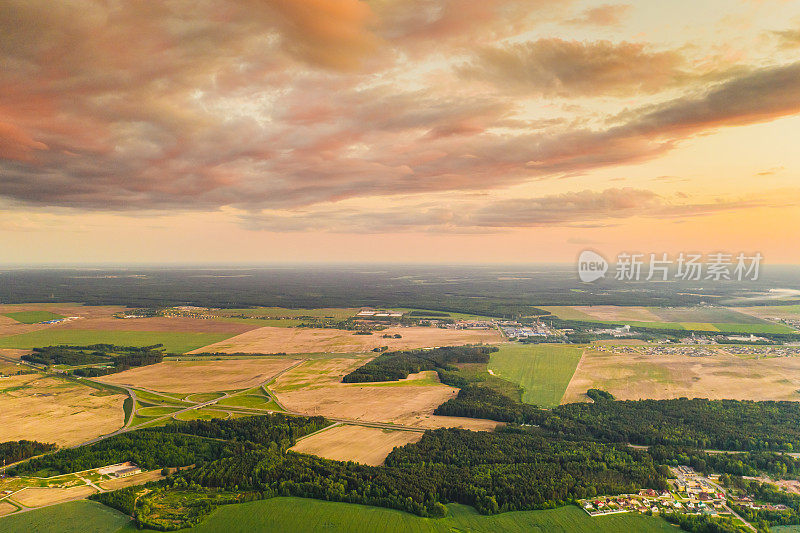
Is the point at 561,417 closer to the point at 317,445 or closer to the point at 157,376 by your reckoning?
the point at 317,445

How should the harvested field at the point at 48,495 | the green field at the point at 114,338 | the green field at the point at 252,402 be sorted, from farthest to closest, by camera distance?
the green field at the point at 114,338 < the green field at the point at 252,402 < the harvested field at the point at 48,495

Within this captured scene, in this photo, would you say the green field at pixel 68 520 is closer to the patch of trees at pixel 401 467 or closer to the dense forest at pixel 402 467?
the patch of trees at pixel 401 467

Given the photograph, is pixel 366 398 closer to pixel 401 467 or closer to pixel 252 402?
pixel 252 402

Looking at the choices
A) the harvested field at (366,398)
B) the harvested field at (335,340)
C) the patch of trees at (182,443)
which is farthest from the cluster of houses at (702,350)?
the patch of trees at (182,443)

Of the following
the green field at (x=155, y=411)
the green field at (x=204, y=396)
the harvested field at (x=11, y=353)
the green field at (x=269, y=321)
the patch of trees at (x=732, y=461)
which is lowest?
the green field at (x=155, y=411)

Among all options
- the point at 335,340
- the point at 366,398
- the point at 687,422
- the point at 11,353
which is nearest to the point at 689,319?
the point at 687,422

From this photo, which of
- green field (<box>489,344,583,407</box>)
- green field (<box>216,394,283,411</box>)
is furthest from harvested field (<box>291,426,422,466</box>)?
green field (<box>489,344,583,407</box>)

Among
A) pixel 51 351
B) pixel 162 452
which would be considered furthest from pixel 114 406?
pixel 51 351
